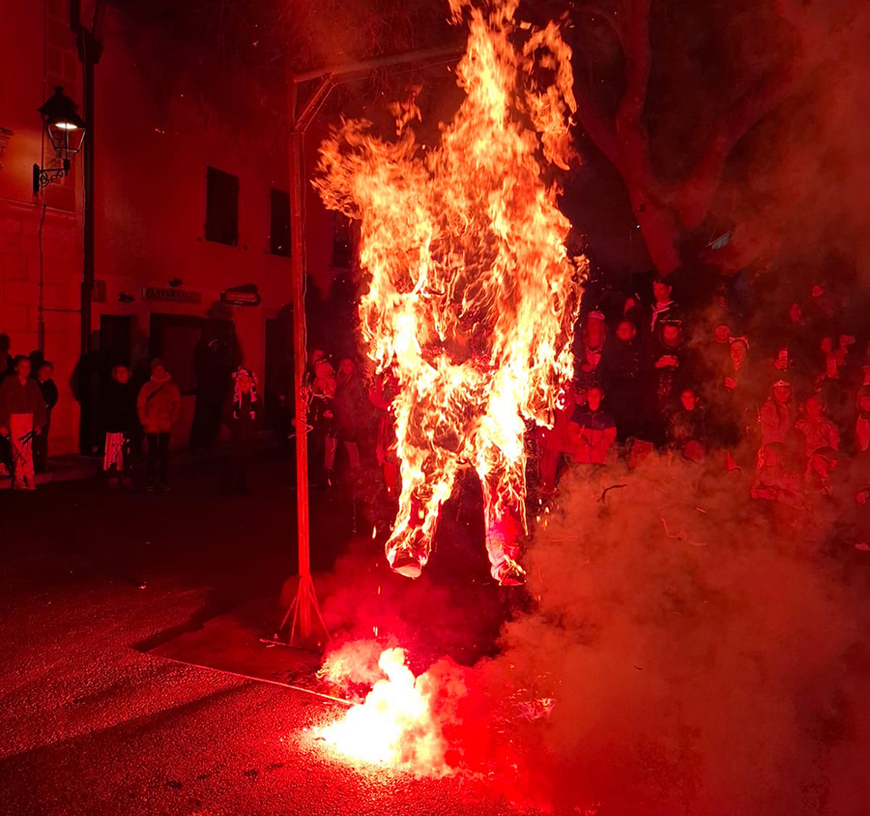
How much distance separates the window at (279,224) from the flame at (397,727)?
15481 mm

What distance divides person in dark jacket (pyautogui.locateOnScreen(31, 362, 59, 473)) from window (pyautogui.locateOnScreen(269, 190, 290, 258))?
763 cm

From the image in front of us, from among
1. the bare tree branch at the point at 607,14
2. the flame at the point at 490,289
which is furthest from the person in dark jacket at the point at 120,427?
the bare tree branch at the point at 607,14

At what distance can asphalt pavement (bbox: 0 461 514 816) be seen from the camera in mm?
3688

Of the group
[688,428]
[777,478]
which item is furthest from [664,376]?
[777,478]

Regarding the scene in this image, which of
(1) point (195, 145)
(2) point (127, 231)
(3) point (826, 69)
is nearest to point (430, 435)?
(3) point (826, 69)

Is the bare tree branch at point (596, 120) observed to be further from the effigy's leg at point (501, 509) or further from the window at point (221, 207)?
the window at point (221, 207)

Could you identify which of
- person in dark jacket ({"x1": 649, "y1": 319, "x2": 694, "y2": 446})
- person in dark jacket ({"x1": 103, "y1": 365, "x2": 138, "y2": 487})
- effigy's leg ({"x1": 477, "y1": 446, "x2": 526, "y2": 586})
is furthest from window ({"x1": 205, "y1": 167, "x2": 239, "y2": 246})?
effigy's leg ({"x1": 477, "y1": 446, "x2": 526, "y2": 586})

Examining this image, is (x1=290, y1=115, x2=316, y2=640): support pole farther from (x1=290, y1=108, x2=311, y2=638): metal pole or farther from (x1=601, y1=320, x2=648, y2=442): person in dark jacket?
(x1=601, y1=320, x2=648, y2=442): person in dark jacket

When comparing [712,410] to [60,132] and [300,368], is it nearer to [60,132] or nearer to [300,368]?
[300,368]

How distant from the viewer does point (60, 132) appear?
12.4m

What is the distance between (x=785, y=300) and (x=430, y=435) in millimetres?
6857

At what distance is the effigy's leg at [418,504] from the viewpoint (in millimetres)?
6320

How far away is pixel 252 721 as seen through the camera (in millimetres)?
4414

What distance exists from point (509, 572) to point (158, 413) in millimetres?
6430
